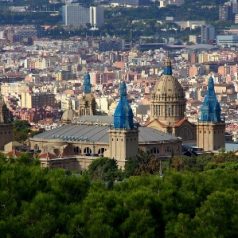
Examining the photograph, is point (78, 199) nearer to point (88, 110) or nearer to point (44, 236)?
point (44, 236)

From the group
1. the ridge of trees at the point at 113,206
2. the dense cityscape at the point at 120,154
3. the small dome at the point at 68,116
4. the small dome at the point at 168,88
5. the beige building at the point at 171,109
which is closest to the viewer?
the ridge of trees at the point at 113,206

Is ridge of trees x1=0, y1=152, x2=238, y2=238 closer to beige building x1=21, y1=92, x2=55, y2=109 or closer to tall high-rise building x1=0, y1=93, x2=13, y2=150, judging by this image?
tall high-rise building x1=0, y1=93, x2=13, y2=150

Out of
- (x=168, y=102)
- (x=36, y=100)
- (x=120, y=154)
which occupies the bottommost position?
(x=36, y=100)

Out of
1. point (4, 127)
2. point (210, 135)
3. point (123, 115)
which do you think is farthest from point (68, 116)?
point (123, 115)

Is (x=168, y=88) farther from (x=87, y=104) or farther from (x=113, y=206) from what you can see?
(x=113, y=206)

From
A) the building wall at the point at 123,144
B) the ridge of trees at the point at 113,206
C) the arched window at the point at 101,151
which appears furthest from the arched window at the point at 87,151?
the ridge of trees at the point at 113,206

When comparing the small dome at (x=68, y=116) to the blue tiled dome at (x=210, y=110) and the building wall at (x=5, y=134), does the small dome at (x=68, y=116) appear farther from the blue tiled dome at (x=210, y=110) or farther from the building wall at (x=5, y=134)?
the blue tiled dome at (x=210, y=110)
